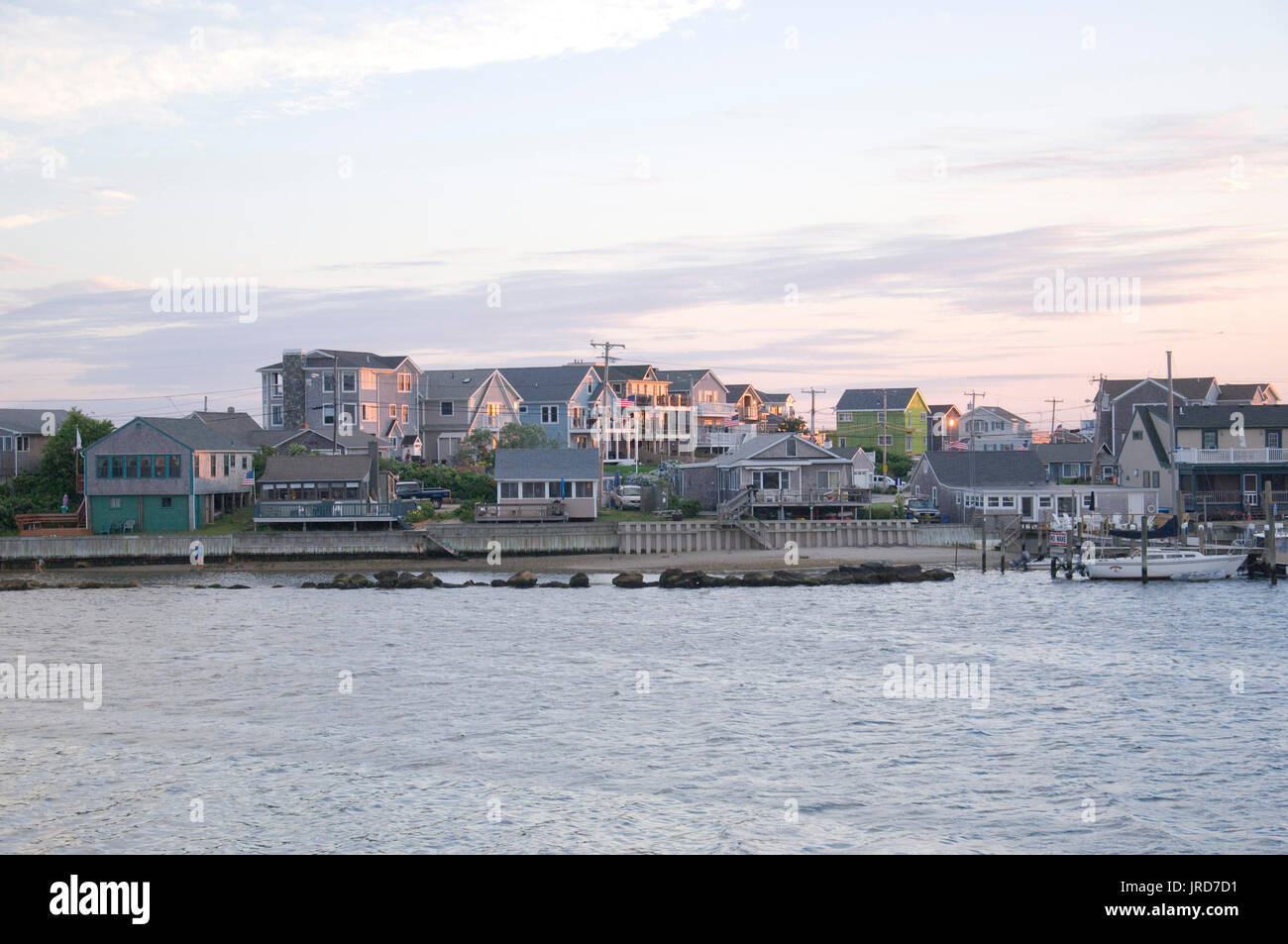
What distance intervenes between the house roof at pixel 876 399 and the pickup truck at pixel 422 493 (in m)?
64.7

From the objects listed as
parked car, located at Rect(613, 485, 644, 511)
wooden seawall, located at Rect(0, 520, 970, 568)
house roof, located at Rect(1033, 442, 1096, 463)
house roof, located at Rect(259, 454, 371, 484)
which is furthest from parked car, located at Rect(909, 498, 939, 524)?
house roof, located at Rect(259, 454, 371, 484)

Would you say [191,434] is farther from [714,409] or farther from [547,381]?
[714,409]

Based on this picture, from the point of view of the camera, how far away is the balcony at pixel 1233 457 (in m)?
71.8

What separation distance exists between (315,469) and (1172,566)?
48881mm

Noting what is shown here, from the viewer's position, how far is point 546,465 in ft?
230

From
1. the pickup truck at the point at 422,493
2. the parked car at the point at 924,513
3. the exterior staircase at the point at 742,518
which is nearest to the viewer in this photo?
the exterior staircase at the point at 742,518

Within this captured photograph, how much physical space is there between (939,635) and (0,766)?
30367mm

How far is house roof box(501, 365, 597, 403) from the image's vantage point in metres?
104

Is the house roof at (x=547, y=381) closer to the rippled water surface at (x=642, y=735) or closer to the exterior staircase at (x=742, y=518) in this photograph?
the exterior staircase at (x=742, y=518)

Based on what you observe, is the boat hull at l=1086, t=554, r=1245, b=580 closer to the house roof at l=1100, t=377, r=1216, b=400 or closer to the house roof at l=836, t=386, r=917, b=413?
the house roof at l=1100, t=377, r=1216, b=400

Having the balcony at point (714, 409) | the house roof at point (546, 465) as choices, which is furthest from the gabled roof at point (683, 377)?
the house roof at point (546, 465)

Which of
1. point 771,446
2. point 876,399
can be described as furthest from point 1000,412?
point 771,446

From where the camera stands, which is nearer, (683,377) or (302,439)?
(302,439)
